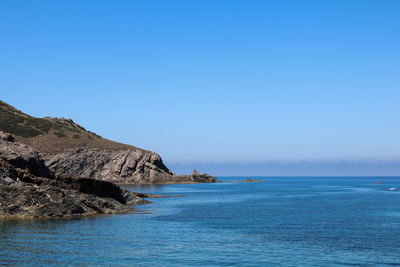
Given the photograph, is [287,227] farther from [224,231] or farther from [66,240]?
[66,240]

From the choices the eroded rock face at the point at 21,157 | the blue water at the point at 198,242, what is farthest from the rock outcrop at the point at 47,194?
the blue water at the point at 198,242

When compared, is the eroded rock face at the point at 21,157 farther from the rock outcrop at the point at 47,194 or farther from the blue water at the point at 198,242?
the blue water at the point at 198,242

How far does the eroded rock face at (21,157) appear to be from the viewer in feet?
235

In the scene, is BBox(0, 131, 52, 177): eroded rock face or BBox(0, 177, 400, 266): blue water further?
BBox(0, 131, 52, 177): eroded rock face

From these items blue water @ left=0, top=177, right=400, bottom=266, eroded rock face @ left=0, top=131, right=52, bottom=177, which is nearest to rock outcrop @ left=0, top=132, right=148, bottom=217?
eroded rock face @ left=0, top=131, right=52, bottom=177

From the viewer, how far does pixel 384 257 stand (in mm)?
32594

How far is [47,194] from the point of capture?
54938mm

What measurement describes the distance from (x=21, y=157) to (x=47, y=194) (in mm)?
22662

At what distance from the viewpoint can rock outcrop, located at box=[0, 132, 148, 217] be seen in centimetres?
5325

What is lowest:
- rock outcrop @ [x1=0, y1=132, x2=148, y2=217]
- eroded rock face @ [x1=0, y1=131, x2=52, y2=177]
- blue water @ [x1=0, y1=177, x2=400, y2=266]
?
blue water @ [x1=0, y1=177, x2=400, y2=266]

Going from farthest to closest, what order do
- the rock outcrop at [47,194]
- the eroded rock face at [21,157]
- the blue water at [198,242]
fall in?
the eroded rock face at [21,157] → the rock outcrop at [47,194] → the blue water at [198,242]

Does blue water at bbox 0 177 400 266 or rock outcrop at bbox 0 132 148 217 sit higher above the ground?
rock outcrop at bbox 0 132 148 217

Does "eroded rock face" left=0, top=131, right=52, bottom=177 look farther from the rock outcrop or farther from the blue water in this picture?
the blue water

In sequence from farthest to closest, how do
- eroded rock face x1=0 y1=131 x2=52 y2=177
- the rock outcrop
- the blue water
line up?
eroded rock face x1=0 y1=131 x2=52 y2=177 < the rock outcrop < the blue water
